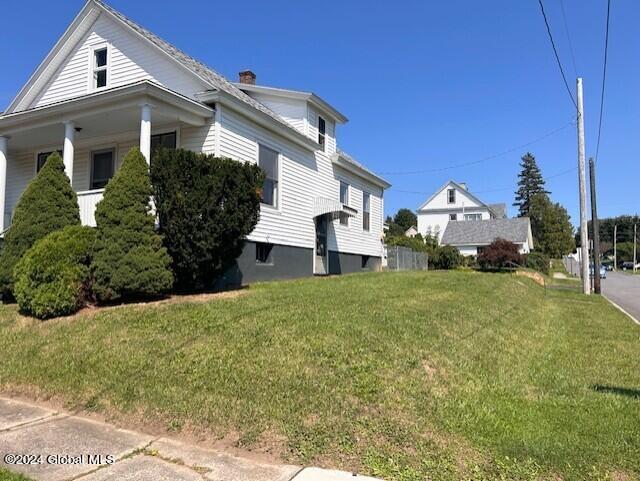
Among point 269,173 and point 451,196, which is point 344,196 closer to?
point 269,173

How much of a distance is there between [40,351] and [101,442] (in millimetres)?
3008

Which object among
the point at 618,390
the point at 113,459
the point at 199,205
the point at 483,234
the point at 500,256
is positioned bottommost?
the point at 113,459

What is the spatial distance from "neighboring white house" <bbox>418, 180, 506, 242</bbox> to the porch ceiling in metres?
51.3

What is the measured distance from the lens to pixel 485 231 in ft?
177

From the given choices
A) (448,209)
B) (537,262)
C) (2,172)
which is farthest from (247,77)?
(448,209)

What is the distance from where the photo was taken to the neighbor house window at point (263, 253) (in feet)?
47.6

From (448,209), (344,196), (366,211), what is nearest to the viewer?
(344,196)

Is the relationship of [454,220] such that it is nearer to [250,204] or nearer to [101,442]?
[250,204]

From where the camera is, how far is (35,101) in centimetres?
1664

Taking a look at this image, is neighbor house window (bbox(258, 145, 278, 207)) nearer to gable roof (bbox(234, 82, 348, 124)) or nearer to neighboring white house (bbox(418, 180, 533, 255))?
gable roof (bbox(234, 82, 348, 124))

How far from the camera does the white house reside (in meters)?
12.3

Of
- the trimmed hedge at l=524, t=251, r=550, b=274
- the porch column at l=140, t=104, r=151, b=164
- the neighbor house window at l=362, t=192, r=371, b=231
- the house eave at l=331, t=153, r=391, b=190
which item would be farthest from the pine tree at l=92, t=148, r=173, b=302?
the trimmed hedge at l=524, t=251, r=550, b=274

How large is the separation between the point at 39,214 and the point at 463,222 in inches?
2025

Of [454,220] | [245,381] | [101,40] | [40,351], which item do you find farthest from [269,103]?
[454,220]
